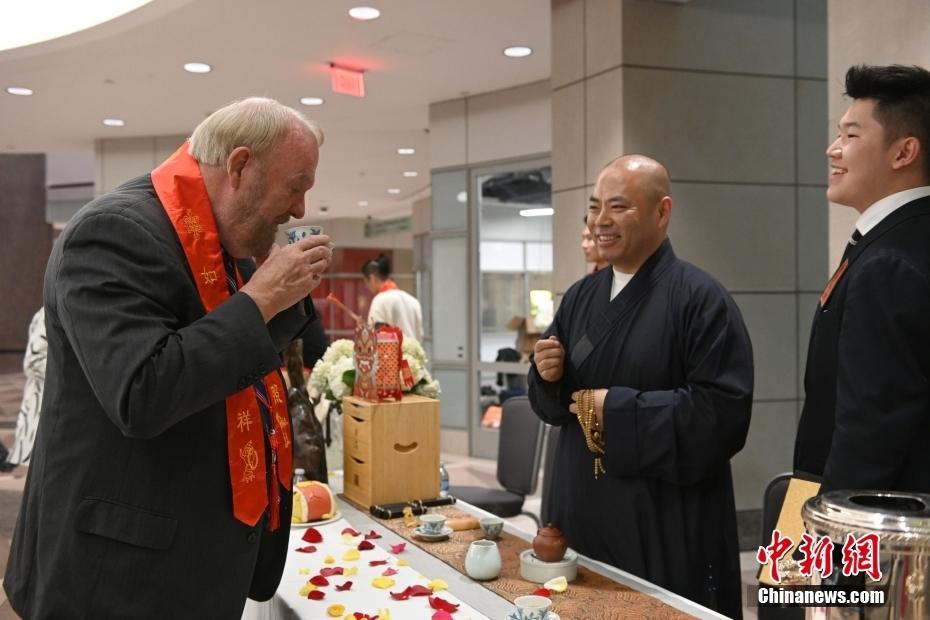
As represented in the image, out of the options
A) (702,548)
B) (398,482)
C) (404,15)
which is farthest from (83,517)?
(404,15)

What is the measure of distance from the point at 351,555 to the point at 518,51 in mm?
5370

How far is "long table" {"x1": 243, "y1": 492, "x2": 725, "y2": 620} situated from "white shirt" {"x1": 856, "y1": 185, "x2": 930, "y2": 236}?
2.99 ft

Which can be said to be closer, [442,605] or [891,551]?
[891,551]

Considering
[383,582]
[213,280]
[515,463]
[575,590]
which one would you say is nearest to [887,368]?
[575,590]

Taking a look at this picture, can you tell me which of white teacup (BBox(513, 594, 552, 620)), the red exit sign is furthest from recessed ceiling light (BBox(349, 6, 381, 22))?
white teacup (BBox(513, 594, 552, 620))

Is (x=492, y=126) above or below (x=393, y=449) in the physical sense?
above

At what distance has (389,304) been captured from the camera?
7895 millimetres

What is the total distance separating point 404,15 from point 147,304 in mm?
5030

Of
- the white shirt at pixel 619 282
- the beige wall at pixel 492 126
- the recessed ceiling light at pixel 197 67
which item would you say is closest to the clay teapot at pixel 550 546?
the white shirt at pixel 619 282

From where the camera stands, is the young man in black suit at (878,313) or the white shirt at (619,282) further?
the white shirt at (619,282)

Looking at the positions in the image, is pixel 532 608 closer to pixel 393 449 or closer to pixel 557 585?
pixel 557 585

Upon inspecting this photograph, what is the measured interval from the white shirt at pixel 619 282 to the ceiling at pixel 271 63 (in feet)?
11.7

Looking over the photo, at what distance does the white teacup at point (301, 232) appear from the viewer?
1.59 m

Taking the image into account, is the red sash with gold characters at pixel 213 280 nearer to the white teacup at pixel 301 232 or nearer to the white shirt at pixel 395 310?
the white teacup at pixel 301 232
